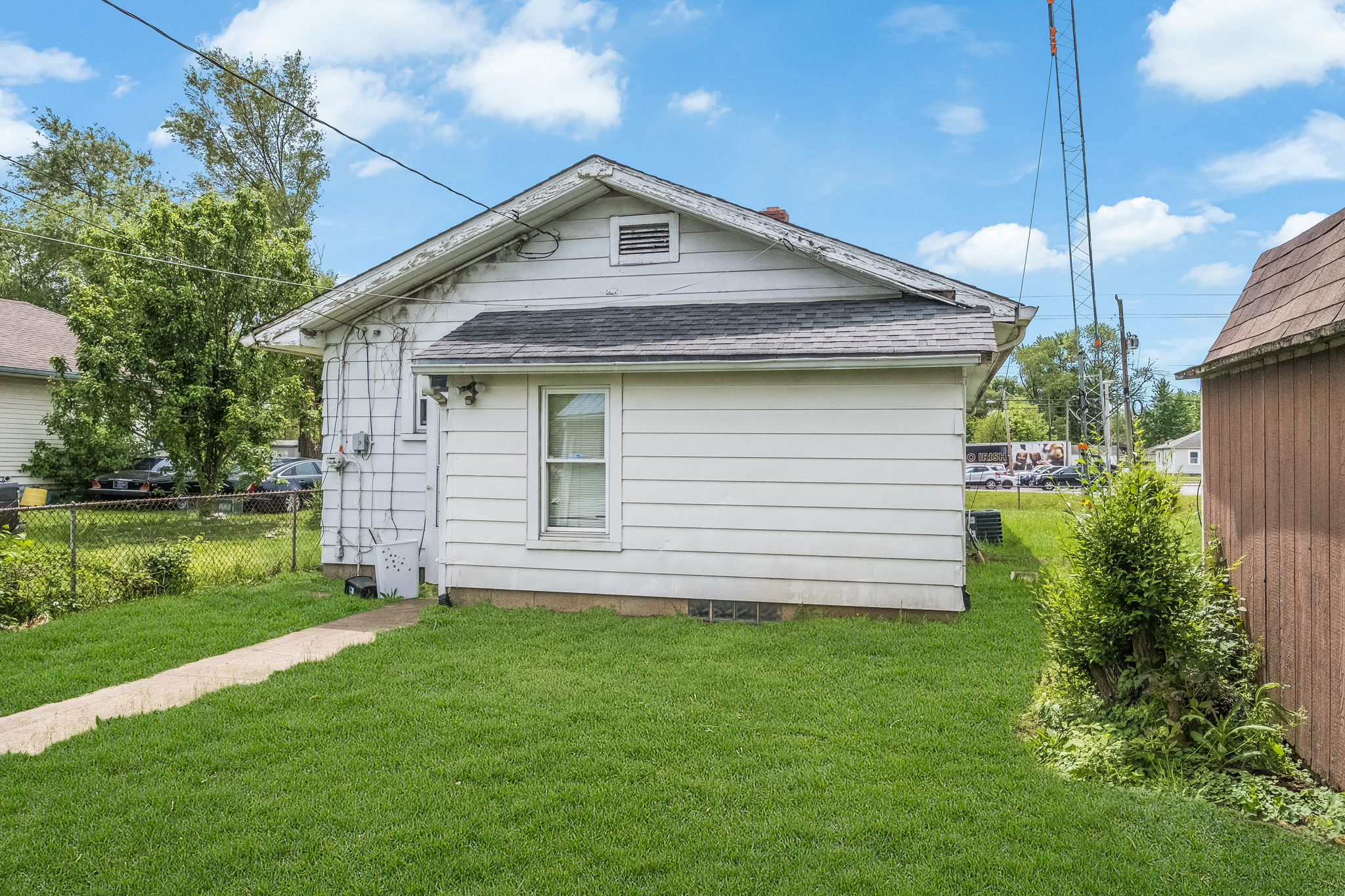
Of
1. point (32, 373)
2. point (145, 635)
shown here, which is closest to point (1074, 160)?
point (145, 635)

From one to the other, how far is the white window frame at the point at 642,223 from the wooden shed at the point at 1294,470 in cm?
537

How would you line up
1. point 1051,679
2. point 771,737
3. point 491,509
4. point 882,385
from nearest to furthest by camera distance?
point 771,737 < point 1051,679 < point 882,385 < point 491,509

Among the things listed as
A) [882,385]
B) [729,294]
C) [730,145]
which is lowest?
[882,385]

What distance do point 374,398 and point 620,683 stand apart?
610 cm

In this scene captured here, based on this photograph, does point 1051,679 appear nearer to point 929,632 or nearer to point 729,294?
point 929,632

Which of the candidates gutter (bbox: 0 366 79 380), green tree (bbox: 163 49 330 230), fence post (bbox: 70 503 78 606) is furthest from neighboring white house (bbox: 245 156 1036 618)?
green tree (bbox: 163 49 330 230)

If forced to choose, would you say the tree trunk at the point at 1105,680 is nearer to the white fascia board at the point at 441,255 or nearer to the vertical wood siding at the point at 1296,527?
the vertical wood siding at the point at 1296,527

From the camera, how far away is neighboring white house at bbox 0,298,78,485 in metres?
17.8

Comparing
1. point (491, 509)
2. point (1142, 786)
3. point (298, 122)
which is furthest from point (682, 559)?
point (298, 122)

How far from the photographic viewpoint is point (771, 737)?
169 inches

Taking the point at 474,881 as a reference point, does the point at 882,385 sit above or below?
above

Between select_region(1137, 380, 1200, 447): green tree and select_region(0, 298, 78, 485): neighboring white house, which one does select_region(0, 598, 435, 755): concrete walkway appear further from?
select_region(1137, 380, 1200, 447): green tree

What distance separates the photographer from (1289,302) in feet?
14.8

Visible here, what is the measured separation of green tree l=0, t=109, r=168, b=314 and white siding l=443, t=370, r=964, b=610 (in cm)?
2739
